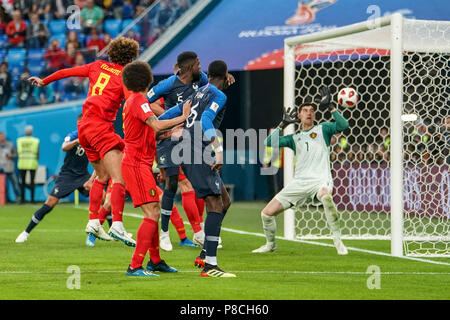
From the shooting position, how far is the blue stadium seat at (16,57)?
21.6 metres

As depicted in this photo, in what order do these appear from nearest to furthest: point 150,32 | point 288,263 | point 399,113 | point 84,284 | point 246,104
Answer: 1. point 84,284
2. point 288,263
3. point 399,113
4. point 150,32
5. point 246,104

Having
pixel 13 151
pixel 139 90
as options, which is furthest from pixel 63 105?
pixel 139 90

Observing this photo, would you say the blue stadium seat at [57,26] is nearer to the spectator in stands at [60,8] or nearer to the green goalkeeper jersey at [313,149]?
the spectator in stands at [60,8]

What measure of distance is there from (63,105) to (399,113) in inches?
535

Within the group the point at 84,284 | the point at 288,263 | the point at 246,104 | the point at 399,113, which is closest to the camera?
the point at 84,284

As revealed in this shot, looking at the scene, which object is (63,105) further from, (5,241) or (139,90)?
(139,90)

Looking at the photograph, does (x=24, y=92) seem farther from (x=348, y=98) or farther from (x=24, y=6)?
(x=348, y=98)

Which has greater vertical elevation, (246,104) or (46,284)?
(246,104)

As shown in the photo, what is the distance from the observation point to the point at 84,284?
6.91m

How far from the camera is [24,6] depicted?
965 inches

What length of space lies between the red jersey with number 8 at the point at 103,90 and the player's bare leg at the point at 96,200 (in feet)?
2.34

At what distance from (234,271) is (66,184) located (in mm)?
4199

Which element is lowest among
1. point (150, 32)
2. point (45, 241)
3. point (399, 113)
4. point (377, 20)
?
point (45, 241)

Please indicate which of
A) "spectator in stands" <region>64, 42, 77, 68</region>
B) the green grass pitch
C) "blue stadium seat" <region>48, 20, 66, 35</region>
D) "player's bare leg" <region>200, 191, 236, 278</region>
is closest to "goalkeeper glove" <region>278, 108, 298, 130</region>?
the green grass pitch
